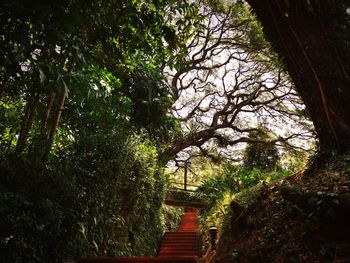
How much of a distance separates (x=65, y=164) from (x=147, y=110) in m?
6.35

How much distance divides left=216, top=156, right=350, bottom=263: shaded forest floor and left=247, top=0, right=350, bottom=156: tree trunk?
0.56 metres

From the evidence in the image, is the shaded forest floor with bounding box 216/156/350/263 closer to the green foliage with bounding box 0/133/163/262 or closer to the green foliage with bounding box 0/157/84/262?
the green foliage with bounding box 0/133/163/262

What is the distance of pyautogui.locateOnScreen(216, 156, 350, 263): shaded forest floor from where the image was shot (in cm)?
307

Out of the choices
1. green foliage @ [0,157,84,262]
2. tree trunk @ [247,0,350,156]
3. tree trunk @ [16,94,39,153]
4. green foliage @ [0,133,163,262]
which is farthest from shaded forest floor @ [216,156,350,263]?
tree trunk @ [16,94,39,153]

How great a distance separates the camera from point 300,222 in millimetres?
3736

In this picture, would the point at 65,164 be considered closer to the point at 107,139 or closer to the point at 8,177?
the point at 8,177

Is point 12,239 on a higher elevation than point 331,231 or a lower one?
lower

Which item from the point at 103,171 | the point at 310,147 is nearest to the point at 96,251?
the point at 103,171

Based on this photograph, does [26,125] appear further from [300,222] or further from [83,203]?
[300,222]

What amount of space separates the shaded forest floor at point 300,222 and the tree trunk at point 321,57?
0.56 metres

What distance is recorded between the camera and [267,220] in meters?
4.57

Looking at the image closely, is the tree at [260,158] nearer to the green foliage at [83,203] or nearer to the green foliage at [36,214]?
the green foliage at [83,203]

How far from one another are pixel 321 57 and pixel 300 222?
8.27 ft

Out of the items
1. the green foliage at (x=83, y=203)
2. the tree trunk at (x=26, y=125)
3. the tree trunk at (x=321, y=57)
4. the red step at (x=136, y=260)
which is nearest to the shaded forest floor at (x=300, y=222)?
the tree trunk at (x=321, y=57)
